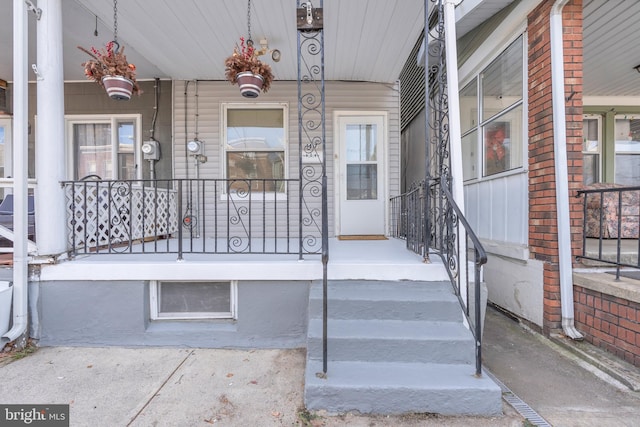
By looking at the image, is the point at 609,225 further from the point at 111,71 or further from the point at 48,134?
the point at 48,134

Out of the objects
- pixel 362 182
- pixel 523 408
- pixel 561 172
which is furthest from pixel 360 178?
pixel 523 408

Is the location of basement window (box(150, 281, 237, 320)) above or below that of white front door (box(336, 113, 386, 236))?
below

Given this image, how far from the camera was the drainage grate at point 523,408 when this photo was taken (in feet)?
5.71

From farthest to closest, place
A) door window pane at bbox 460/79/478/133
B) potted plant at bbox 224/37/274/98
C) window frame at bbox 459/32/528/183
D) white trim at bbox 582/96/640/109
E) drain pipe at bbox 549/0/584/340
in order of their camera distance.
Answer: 1. white trim at bbox 582/96/640/109
2. door window pane at bbox 460/79/478/133
3. window frame at bbox 459/32/528/183
4. potted plant at bbox 224/37/274/98
5. drain pipe at bbox 549/0/584/340

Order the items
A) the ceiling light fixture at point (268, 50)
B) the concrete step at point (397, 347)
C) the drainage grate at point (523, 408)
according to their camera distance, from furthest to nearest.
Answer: the ceiling light fixture at point (268, 50), the concrete step at point (397, 347), the drainage grate at point (523, 408)

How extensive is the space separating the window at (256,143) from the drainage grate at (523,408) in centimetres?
367

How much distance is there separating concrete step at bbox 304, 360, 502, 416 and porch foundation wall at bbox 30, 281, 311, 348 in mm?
801

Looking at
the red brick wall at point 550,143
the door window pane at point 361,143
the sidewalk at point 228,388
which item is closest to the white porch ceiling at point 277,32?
the red brick wall at point 550,143

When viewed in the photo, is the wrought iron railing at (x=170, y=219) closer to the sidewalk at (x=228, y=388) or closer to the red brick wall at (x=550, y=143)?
the sidewalk at (x=228, y=388)

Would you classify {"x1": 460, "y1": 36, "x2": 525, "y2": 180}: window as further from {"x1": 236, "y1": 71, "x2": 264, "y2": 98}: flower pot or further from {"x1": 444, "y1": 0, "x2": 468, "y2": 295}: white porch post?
{"x1": 236, "y1": 71, "x2": 264, "y2": 98}: flower pot

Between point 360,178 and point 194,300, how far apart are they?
294 cm

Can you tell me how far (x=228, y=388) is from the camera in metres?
2.08

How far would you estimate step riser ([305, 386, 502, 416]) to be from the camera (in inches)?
69.7

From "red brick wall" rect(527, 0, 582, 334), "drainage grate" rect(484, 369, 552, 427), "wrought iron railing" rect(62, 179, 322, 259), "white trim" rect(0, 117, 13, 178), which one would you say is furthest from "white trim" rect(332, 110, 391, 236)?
"white trim" rect(0, 117, 13, 178)
